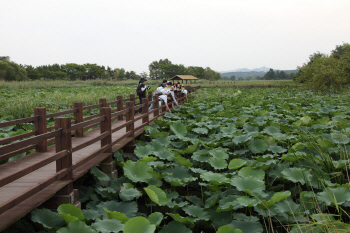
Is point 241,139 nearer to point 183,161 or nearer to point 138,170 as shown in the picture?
point 183,161

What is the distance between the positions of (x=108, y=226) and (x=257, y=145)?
2802mm

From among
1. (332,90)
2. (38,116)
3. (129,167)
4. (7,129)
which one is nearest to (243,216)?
(129,167)

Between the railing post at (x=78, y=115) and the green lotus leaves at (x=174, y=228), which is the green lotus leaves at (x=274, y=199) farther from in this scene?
the railing post at (x=78, y=115)

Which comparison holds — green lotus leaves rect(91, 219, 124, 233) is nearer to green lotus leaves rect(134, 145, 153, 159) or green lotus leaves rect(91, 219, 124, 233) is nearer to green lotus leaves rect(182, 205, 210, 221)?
green lotus leaves rect(182, 205, 210, 221)

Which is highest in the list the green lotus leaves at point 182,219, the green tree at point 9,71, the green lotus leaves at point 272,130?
the green tree at point 9,71

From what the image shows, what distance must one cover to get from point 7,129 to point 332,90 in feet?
57.6

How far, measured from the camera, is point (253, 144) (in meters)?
4.13

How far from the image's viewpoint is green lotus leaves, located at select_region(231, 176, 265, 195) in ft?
8.38

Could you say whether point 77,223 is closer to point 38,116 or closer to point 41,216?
A: point 41,216

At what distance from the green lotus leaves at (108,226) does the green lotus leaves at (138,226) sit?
0.59ft

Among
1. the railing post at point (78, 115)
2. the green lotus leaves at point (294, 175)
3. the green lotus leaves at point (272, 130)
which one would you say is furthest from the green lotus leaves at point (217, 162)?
the railing post at point (78, 115)

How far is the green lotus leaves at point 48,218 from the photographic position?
2096mm

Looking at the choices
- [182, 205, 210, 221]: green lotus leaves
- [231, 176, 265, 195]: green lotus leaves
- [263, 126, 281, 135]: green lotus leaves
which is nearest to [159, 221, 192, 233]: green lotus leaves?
[182, 205, 210, 221]: green lotus leaves

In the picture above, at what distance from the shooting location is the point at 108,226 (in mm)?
2033
